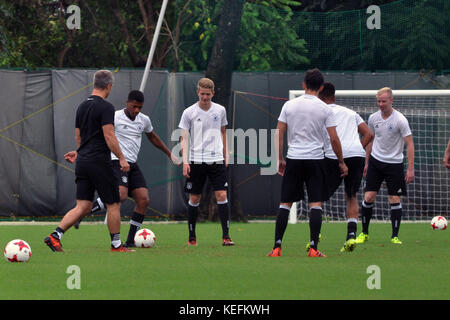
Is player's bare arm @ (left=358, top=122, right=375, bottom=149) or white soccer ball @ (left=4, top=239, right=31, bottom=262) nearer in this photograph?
white soccer ball @ (left=4, top=239, right=31, bottom=262)

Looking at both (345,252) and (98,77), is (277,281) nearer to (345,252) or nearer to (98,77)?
(345,252)

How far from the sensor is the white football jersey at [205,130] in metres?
12.1

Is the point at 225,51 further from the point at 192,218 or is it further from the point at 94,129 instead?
the point at 94,129

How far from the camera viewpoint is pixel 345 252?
36.3ft

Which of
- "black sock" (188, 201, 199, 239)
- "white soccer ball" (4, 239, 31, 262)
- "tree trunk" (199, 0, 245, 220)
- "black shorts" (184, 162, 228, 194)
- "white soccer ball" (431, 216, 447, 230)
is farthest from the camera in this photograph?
"tree trunk" (199, 0, 245, 220)

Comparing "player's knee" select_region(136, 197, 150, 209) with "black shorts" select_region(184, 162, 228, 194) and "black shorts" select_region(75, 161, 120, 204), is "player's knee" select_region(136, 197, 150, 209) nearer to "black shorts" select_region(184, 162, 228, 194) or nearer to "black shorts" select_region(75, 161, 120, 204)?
"black shorts" select_region(184, 162, 228, 194)

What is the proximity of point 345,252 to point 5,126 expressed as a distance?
33.6 ft

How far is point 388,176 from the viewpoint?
1280 cm

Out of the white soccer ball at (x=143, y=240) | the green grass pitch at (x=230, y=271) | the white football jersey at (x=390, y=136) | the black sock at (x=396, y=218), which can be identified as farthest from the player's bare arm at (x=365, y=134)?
the white soccer ball at (x=143, y=240)

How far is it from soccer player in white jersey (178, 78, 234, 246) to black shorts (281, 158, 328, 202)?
6.80ft

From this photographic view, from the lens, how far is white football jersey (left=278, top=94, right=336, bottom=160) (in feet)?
33.4

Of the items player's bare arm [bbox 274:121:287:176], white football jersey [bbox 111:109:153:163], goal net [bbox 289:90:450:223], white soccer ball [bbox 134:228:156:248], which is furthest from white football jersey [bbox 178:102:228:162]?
goal net [bbox 289:90:450:223]

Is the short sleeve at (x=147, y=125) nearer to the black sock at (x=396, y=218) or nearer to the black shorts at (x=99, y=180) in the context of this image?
the black shorts at (x=99, y=180)
